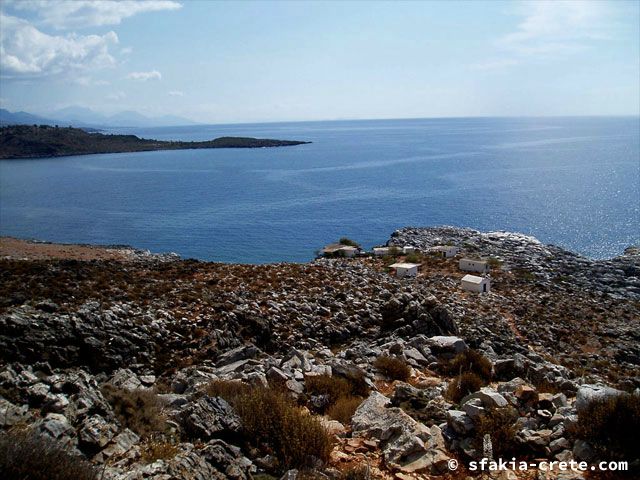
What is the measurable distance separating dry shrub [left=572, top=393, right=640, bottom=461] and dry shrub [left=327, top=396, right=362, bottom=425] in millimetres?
4533

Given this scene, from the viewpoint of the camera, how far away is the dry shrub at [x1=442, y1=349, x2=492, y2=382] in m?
14.2

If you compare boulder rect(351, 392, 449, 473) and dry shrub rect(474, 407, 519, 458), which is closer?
boulder rect(351, 392, 449, 473)

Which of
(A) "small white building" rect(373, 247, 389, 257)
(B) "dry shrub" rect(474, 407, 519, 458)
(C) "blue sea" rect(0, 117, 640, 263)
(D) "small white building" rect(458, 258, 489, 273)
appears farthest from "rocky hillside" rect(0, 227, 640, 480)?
(C) "blue sea" rect(0, 117, 640, 263)

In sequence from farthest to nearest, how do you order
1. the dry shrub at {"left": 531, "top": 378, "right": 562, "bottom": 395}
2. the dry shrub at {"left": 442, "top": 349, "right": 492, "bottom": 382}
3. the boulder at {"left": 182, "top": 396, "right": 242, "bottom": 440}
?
the dry shrub at {"left": 442, "top": 349, "right": 492, "bottom": 382} → the dry shrub at {"left": 531, "top": 378, "right": 562, "bottom": 395} → the boulder at {"left": 182, "top": 396, "right": 242, "bottom": 440}

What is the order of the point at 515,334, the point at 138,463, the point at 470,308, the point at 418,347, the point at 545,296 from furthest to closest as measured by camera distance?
1. the point at 545,296
2. the point at 470,308
3. the point at 515,334
4. the point at 418,347
5. the point at 138,463

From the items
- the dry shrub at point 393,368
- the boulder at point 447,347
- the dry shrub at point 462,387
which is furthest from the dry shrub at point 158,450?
the boulder at point 447,347

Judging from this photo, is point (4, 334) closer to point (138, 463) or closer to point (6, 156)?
point (138, 463)

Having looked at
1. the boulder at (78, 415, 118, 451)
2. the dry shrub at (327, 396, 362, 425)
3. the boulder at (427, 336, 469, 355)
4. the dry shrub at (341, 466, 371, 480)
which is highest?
the boulder at (78, 415, 118, 451)

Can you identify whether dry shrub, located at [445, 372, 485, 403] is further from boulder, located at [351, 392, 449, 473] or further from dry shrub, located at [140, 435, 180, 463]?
dry shrub, located at [140, 435, 180, 463]

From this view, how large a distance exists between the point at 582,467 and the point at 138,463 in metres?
7.33

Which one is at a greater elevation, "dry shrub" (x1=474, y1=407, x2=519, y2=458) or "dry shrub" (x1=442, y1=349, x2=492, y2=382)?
"dry shrub" (x1=474, y1=407, x2=519, y2=458)

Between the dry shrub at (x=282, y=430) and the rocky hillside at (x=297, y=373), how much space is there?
0.04m

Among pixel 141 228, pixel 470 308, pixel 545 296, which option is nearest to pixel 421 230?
pixel 545 296

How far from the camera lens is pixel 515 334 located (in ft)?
83.6
